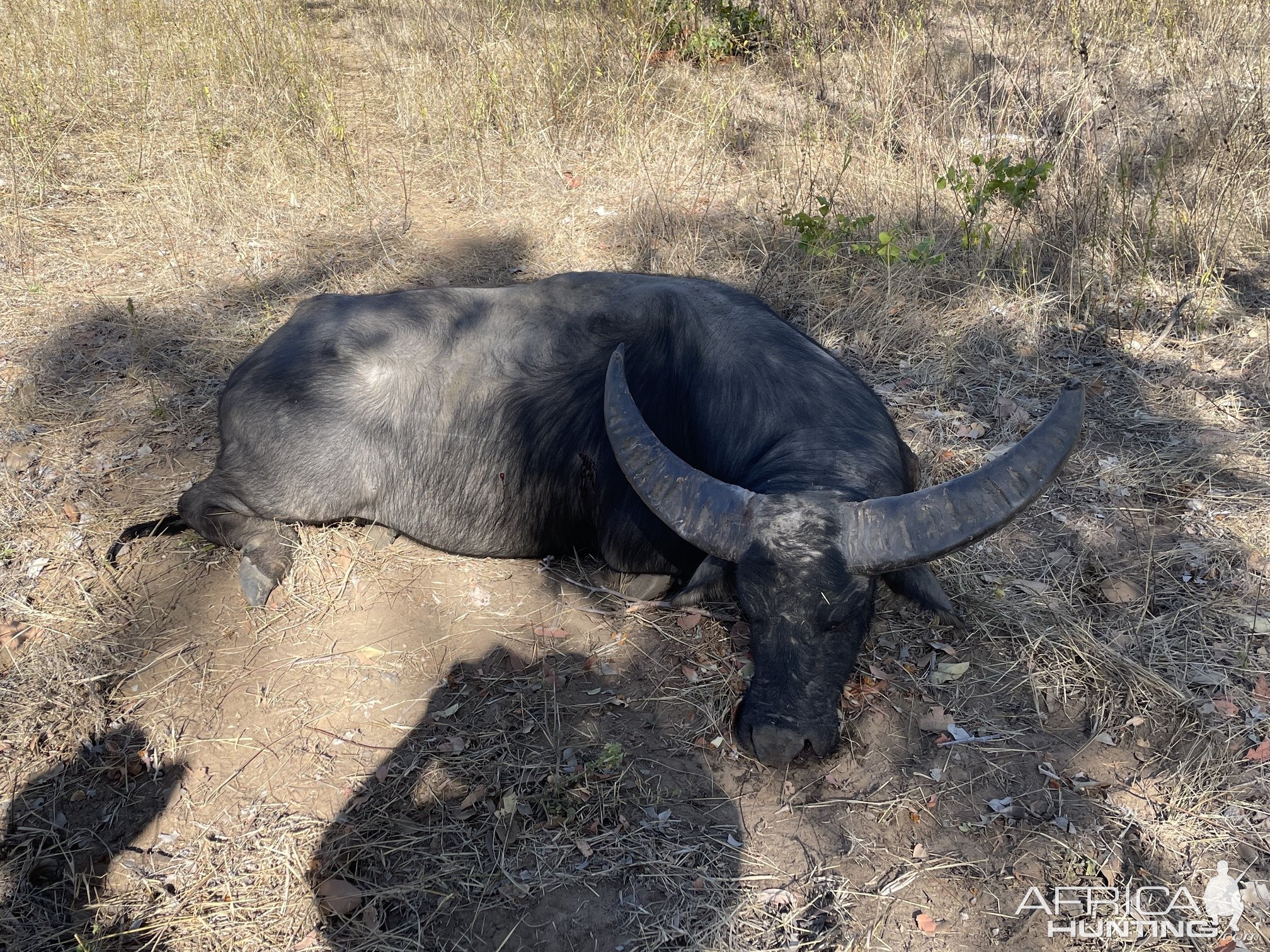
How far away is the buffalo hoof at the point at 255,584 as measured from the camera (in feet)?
14.0

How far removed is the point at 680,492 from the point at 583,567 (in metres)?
1.36

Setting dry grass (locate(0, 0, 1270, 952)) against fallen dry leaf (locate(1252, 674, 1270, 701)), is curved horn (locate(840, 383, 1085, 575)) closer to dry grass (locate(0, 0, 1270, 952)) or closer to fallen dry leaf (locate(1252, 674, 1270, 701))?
dry grass (locate(0, 0, 1270, 952))

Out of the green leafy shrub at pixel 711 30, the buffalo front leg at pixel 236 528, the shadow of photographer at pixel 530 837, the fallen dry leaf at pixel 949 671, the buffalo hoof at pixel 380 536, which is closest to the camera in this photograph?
the shadow of photographer at pixel 530 837

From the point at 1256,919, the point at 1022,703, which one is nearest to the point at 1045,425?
the point at 1022,703

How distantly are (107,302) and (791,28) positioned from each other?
6631mm

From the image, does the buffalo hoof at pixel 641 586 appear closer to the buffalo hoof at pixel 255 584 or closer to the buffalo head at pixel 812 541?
the buffalo head at pixel 812 541

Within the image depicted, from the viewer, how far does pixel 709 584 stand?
12.1 ft

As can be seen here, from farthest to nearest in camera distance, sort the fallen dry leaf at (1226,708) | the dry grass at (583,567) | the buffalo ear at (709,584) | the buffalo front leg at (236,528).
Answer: the buffalo front leg at (236,528) → the buffalo ear at (709,584) → the fallen dry leaf at (1226,708) → the dry grass at (583,567)

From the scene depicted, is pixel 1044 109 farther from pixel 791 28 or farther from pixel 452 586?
pixel 452 586

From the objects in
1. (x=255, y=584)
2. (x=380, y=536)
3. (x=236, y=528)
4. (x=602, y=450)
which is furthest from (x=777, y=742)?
(x=236, y=528)

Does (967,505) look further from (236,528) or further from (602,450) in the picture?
(236,528)

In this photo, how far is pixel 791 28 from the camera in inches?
340

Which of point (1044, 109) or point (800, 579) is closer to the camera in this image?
point (800, 579)

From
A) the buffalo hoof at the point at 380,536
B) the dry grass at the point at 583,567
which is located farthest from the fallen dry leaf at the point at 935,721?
the buffalo hoof at the point at 380,536
